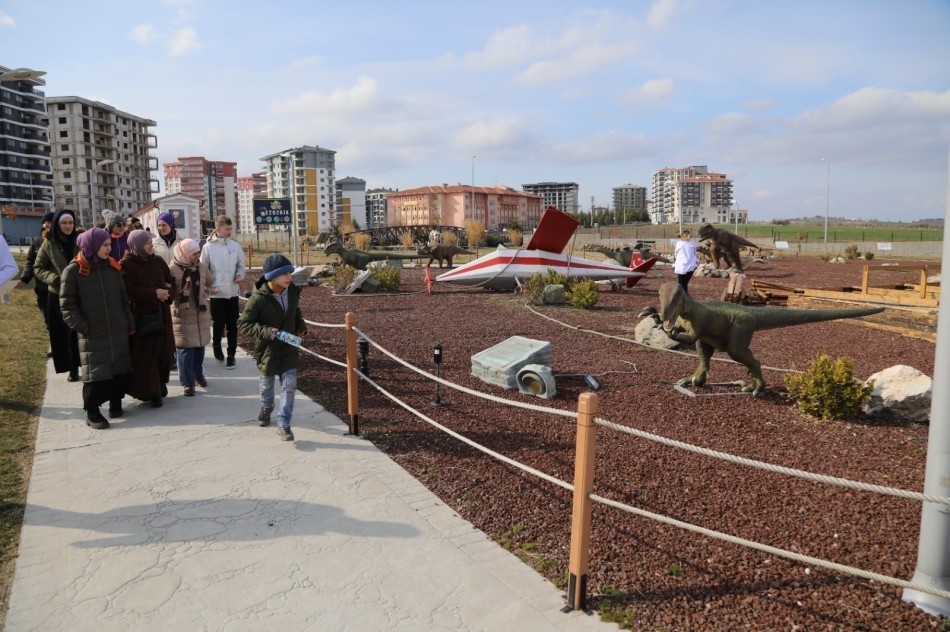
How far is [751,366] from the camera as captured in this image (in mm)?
6539

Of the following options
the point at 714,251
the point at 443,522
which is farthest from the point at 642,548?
the point at 714,251

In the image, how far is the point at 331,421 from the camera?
5.97 m

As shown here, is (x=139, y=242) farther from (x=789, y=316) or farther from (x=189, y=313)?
(x=789, y=316)

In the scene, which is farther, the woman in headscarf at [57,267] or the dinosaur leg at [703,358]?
the dinosaur leg at [703,358]

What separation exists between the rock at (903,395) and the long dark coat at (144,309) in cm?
675

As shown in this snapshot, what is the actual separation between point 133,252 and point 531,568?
4899mm

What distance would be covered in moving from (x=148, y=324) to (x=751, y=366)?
19.6 ft

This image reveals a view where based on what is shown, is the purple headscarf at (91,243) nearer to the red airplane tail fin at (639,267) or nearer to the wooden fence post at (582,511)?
the wooden fence post at (582,511)

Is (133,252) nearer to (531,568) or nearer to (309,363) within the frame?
(309,363)

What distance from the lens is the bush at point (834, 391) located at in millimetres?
5734

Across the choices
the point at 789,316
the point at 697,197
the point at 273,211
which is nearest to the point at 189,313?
the point at 789,316

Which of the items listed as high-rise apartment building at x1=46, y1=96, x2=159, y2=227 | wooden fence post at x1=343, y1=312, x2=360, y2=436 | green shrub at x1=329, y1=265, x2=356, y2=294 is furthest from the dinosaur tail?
high-rise apartment building at x1=46, y1=96, x2=159, y2=227

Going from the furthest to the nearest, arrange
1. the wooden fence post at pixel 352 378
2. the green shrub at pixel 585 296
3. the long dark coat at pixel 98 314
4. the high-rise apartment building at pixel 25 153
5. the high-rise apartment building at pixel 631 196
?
1. the high-rise apartment building at pixel 631 196
2. the high-rise apartment building at pixel 25 153
3. the green shrub at pixel 585 296
4. the wooden fence post at pixel 352 378
5. the long dark coat at pixel 98 314

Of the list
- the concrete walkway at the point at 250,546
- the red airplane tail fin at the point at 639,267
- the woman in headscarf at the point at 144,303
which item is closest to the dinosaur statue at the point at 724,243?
the red airplane tail fin at the point at 639,267
